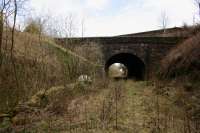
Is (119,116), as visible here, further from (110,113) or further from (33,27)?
(33,27)

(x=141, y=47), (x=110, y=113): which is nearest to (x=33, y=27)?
(x=141, y=47)

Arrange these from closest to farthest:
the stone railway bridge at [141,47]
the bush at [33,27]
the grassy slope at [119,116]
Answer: the grassy slope at [119,116] → the bush at [33,27] → the stone railway bridge at [141,47]

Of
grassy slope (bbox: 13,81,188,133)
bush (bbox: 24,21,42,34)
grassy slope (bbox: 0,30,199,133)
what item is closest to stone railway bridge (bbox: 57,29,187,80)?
bush (bbox: 24,21,42,34)

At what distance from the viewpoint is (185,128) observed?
6.25 metres

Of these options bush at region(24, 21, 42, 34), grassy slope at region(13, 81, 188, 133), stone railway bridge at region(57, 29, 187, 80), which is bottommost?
grassy slope at region(13, 81, 188, 133)

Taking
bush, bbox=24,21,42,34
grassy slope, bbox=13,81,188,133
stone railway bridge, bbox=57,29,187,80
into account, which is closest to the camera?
grassy slope, bbox=13,81,188,133

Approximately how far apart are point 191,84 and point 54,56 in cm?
712

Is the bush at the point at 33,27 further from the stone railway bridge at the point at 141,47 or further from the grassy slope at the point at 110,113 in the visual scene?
the grassy slope at the point at 110,113

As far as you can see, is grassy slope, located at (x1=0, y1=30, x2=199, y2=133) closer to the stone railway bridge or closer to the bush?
the bush

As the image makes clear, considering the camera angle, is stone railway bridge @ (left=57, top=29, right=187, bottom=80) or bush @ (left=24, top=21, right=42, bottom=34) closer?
bush @ (left=24, top=21, right=42, bottom=34)

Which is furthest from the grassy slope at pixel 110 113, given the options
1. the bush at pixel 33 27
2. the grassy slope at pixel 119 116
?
the bush at pixel 33 27

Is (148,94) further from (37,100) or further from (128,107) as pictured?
(37,100)

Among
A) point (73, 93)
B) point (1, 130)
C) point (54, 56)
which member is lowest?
point (1, 130)

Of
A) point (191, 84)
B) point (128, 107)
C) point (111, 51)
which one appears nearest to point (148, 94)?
point (191, 84)
